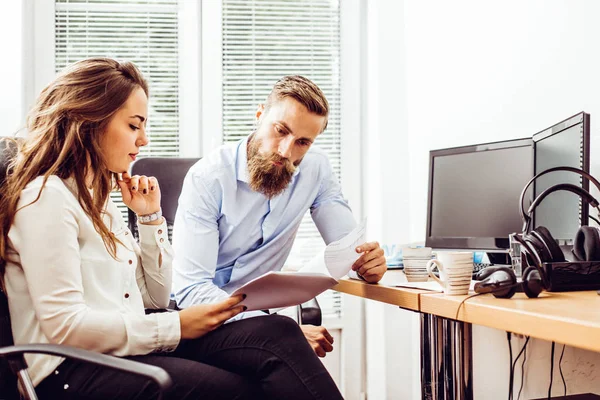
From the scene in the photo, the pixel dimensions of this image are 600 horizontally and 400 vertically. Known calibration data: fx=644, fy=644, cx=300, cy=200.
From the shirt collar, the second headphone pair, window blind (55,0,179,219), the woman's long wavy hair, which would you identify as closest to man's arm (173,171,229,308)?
the shirt collar

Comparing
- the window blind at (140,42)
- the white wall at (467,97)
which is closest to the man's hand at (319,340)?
the white wall at (467,97)

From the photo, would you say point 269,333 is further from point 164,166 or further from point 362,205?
point 362,205

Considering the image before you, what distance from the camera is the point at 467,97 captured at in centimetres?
246

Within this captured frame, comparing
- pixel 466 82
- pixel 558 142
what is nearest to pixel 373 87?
pixel 466 82

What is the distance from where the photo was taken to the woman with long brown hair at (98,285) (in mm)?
1088

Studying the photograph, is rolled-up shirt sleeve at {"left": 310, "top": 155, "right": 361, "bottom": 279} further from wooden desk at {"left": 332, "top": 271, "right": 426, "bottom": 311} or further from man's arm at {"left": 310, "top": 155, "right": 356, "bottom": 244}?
wooden desk at {"left": 332, "top": 271, "right": 426, "bottom": 311}

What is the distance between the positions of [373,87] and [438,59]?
0.39 m

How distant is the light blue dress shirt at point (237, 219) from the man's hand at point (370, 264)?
0.33 m

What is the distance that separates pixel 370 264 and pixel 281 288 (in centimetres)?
43

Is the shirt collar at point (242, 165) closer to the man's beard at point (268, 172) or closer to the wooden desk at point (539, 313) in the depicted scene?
the man's beard at point (268, 172)

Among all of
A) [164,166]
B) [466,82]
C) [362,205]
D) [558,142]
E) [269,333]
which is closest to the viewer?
[269,333]

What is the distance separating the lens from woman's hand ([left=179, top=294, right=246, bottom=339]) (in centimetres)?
125

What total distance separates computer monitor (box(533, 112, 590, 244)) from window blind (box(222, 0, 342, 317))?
1447mm

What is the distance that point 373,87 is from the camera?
297 centimetres
